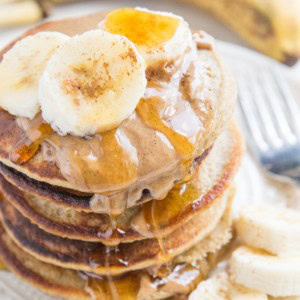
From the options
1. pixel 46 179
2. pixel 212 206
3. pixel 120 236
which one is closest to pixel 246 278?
pixel 212 206

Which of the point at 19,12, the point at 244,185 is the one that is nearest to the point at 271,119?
the point at 244,185

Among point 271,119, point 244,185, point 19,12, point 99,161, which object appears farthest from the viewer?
point 19,12

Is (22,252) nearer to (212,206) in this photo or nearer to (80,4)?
(212,206)

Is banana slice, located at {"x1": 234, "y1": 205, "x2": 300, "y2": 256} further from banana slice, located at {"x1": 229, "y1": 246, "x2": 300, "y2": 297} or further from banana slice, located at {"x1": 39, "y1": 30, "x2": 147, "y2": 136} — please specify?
banana slice, located at {"x1": 39, "y1": 30, "x2": 147, "y2": 136}

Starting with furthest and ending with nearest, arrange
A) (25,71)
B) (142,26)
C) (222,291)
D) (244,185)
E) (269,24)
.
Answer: (269,24) → (244,185) → (222,291) → (142,26) → (25,71)

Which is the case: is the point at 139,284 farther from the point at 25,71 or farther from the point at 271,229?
the point at 25,71

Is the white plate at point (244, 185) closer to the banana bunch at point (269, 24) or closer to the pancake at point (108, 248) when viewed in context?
the banana bunch at point (269, 24)

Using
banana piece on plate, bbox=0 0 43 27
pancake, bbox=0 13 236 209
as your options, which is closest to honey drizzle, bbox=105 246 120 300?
pancake, bbox=0 13 236 209
